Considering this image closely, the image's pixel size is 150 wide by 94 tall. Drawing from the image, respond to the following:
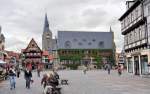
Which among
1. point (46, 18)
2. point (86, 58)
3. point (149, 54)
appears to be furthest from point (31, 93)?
point (46, 18)

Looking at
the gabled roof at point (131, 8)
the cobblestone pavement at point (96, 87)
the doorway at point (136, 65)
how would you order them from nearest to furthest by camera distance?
the cobblestone pavement at point (96, 87), the gabled roof at point (131, 8), the doorway at point (136, 65)

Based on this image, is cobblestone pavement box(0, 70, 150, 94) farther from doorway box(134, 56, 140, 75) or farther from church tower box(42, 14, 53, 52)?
church tower box(42, 14, 53, 52)

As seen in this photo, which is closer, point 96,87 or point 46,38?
point 96,87

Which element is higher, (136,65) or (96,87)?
(136,65)

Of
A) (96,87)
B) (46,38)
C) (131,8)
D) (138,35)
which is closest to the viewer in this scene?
(96,87)

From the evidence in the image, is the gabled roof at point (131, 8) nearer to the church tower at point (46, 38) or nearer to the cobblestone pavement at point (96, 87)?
the cobblestone pavement at point (96, 87)

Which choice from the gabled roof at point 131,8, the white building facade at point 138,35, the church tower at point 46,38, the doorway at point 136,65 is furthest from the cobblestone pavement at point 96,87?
the church tower at point 46,38

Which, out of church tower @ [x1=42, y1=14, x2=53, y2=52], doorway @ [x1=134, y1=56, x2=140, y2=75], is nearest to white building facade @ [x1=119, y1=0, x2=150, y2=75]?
doorway @ [x1=134, y1=56, x2=140, y2=75]

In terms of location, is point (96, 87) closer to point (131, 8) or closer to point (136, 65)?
point (136, 65)

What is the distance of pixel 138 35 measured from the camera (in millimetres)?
48438

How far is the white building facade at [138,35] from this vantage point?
44312 millimetres

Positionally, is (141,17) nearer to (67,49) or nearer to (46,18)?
(67,49)

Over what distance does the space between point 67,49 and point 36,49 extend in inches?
528

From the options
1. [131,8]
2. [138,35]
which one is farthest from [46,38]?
[138,35]
